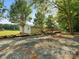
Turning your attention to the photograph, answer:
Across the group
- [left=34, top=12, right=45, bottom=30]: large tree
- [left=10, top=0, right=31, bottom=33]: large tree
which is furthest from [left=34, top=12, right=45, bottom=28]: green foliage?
[left=10, top=0, right=31, bottom=33]: large tree

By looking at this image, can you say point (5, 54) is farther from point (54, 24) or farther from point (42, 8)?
point (54, 24)

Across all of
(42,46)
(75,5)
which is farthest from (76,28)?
(42,46)

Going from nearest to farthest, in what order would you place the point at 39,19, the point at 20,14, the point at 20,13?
the point at 39,19
the point at 20,13
the point at 20,14

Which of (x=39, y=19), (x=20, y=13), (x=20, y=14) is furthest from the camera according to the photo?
(x=20, y=14)

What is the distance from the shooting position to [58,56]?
7.89 metres

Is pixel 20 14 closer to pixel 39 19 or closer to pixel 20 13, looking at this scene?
pixel 20 13

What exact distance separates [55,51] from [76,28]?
2119 cm

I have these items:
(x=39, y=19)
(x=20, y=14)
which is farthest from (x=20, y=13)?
(x=39, y=19)

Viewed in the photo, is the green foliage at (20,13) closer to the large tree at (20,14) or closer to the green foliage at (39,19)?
the large tree at (20,14)

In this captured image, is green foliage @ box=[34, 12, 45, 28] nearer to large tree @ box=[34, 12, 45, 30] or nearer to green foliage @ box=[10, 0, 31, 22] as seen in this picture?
large tree @ box=[34, 12, 45, 30]

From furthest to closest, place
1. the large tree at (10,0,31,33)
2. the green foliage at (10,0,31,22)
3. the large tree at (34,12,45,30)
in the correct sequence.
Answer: the large tree at (10,0,31,33) < the green foliage at (10,0,31,22) < the large tree at (34,12,45,30)

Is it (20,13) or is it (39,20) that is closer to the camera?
(39,20)

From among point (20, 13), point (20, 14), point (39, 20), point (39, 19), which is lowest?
point (39, 20)

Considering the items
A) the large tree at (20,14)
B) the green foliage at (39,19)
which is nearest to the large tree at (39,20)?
the green foliage at (39,19)
